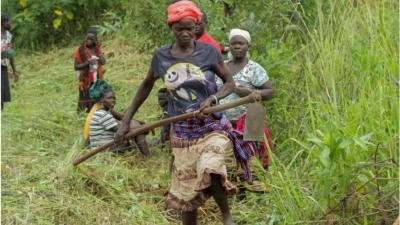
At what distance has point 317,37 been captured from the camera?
18.5ft

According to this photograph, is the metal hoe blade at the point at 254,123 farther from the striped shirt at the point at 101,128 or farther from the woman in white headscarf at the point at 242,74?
the striped shirt at the point at 101,128

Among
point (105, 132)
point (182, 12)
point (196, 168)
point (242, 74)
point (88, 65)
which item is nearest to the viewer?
point (182, 12)

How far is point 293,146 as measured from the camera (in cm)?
566

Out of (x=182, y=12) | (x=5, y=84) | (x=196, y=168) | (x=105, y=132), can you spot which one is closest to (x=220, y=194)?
(x=196, y=168)

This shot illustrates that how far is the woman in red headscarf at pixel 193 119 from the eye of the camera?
4594 millimetres

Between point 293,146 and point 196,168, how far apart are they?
3.87 ft

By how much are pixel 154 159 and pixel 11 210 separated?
2032mm

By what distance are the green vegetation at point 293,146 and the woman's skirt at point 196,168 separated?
0.35 m

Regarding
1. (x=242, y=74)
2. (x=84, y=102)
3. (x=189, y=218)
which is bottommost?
(x=84, y=102)

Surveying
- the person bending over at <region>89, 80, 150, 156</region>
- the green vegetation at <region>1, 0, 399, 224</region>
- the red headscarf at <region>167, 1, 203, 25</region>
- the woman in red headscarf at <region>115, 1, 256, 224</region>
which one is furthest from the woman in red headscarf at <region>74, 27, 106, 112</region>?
the red headscarf at <region>167, 1, 203, 25</region>

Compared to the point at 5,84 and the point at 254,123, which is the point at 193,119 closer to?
the point at 254,123

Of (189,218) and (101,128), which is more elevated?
(189,218)

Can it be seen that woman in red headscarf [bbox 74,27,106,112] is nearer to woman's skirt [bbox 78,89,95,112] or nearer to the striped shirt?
woman's skirt [bbox 78,89,95,112]

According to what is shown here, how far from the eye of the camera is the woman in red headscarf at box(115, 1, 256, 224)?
4594mm
